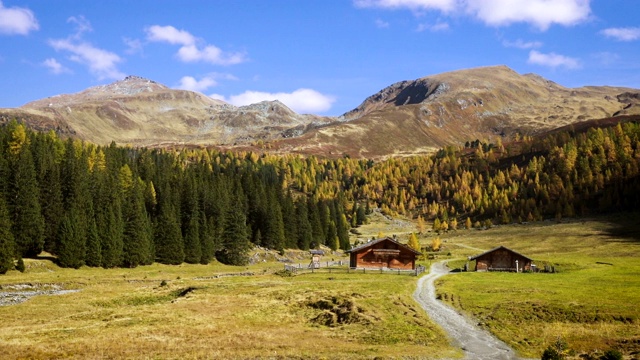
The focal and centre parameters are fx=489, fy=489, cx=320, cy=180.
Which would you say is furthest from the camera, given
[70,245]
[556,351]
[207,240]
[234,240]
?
[234,240]

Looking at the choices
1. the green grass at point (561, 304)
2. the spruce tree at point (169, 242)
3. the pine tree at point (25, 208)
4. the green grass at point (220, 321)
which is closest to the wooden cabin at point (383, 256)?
the green grass at point (561, 304)

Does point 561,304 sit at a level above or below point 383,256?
below

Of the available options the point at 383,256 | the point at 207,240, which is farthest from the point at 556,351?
the point at 207,240

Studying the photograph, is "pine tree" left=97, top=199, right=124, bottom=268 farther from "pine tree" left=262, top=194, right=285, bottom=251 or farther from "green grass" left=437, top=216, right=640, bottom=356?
"green grass" left=437, top=216, right=640, bottom=356

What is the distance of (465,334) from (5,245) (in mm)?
62508

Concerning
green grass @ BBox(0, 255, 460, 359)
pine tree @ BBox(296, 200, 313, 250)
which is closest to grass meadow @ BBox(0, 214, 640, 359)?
green grass @ BBox(0, 255, 460, 359)

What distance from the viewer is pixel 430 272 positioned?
86750mm

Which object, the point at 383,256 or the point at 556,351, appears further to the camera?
the point at 383,256

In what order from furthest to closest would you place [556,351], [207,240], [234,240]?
1. [234,240]
2. [207,240]
3. [556,351]

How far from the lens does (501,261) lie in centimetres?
8969

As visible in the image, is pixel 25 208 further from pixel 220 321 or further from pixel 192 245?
Result: pixel 220 321

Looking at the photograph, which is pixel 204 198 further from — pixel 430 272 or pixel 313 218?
pixel 430 272

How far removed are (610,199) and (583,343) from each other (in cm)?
17450

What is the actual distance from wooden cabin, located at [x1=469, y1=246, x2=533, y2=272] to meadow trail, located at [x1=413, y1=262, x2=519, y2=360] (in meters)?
37.7
